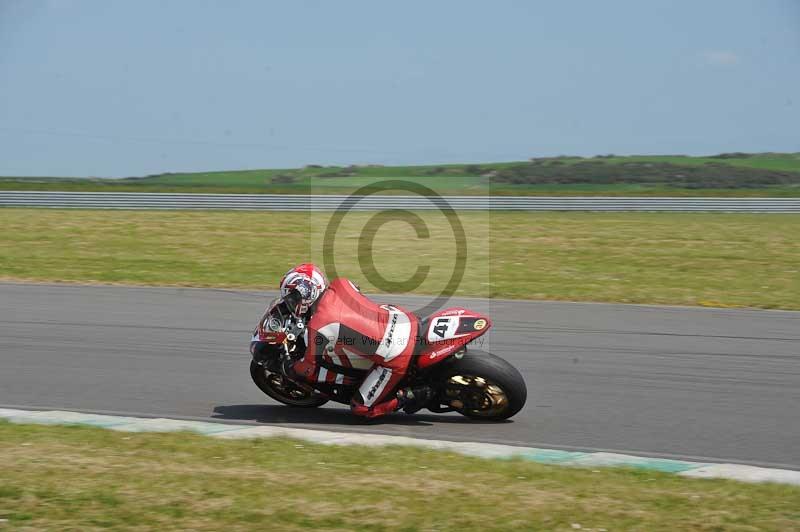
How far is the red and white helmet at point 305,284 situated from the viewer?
7164 millimetres

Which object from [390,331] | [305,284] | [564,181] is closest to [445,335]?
[390,331]

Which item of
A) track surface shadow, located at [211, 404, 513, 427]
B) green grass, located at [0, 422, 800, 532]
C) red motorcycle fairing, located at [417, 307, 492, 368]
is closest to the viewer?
green grass, located at [0, 422, 800, 532]

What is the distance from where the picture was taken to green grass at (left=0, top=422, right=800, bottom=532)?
4617mm

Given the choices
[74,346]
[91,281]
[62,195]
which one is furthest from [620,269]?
[62,195]

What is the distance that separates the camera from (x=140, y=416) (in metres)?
7.51

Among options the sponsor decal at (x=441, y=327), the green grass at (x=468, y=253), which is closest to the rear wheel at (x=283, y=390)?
the sponsor decal at (x=441, y=327)

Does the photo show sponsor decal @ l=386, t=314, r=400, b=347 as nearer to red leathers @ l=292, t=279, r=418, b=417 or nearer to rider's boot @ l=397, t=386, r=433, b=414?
red leathers @ l=292, t=279, r=418, b=417

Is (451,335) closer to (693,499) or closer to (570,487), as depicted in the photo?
(570,487)

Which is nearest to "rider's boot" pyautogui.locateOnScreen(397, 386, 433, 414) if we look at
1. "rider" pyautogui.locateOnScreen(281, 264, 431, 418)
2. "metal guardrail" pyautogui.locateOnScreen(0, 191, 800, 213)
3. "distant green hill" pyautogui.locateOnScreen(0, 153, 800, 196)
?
"rider" pyautogui.locateOnScreen(281, 264, 431, 418)

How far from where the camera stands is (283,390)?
305 inches

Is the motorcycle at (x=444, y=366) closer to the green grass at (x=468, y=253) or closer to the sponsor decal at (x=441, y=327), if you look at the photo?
the sponsor decal at (x=441, y=327)

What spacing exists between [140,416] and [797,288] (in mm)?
11757

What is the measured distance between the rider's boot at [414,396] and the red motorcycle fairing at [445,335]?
189 mm

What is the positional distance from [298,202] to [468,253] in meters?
10.7
